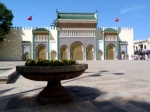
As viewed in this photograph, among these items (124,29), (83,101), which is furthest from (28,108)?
(124,29)

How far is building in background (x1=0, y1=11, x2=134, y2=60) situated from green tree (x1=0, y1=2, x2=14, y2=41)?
2853mm

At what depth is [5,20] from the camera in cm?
3303

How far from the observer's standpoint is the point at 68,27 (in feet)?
119

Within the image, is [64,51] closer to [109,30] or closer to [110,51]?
[110,51]

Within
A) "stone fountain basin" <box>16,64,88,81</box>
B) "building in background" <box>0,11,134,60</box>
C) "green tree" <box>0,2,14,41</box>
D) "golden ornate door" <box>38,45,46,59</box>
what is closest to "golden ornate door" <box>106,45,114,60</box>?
"building in background" <box>0,11,134,60</box>

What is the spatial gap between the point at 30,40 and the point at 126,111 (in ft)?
113

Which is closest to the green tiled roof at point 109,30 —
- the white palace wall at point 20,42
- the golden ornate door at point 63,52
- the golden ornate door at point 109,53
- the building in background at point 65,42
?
the building in background at point 65,42

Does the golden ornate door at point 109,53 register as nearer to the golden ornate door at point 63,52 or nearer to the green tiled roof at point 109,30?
the green tiled roof at point 109,30

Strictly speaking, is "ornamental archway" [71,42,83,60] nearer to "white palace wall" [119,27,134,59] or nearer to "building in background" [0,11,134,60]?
"building in background" [0,11,134,60]

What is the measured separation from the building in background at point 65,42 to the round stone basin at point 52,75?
31.0 meters

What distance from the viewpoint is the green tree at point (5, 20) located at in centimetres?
3250

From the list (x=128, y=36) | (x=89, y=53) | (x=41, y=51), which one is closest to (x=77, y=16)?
(x=89, y=53)

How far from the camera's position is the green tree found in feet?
107

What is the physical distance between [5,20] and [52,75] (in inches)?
1260
